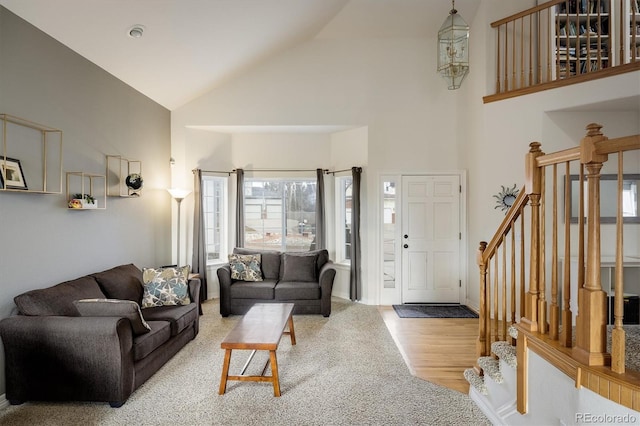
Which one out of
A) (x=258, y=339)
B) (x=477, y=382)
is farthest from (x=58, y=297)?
(x=477, y=382)

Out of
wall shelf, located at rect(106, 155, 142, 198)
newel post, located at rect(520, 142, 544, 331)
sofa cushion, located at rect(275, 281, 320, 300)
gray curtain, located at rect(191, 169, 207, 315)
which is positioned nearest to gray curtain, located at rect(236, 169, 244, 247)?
gray curtain, located at rect(191, 169, 207, 315)

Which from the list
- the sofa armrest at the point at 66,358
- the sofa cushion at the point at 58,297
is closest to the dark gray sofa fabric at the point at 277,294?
the sofa cushion at the point at 58,297

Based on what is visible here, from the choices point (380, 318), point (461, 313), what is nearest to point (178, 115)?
point (380, 318)

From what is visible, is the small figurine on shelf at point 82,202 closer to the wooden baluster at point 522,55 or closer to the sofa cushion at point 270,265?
the sofa cushion at point 270,265

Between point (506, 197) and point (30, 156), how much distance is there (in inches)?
201

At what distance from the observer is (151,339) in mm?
2850

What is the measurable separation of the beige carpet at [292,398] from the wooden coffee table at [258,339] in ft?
0.38

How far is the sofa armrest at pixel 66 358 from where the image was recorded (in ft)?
8.05

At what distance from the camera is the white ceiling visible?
9.79 ft

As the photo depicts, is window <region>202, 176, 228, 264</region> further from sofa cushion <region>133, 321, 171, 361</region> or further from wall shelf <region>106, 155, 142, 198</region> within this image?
sofa cushion <region>133, 321, 171, 361</region>

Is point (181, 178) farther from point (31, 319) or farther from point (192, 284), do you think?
point (31, 319)

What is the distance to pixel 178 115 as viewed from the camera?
17.3 feet

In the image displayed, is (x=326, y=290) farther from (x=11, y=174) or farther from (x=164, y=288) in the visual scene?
(x=11, y=174)

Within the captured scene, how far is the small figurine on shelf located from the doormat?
3947mm
